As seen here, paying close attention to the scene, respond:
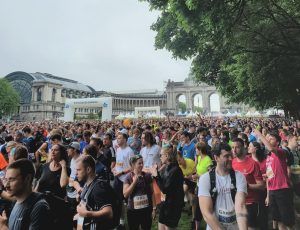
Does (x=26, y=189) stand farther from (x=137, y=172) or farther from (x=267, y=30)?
(x=267, y=30)

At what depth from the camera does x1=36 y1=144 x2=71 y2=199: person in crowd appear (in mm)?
4730

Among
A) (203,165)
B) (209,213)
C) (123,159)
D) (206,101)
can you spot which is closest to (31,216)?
(209,213)

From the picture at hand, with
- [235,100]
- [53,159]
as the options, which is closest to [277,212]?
[53,159]

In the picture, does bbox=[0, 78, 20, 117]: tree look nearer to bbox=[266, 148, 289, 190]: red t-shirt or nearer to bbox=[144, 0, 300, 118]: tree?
bbox=[144, 0, 300, 118]: tree

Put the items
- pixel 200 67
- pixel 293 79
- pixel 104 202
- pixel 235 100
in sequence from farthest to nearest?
pixel 235 100
pixel 200 67
pixel 293 79
pixel 104 202

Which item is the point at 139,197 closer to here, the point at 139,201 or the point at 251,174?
the point at 139,201

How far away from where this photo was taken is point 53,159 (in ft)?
16.3

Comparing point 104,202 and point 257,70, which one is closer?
point 104,202

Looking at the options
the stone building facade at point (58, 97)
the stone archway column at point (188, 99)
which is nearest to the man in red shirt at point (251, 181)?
the stone building facade at point (58, 97)

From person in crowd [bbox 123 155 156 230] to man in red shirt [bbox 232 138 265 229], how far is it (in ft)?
5.39

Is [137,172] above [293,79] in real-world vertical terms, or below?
below

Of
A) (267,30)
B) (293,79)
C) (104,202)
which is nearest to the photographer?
(104,202)

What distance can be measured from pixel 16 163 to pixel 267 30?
Result: 14.5 metres

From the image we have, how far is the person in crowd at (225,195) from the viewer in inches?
118
